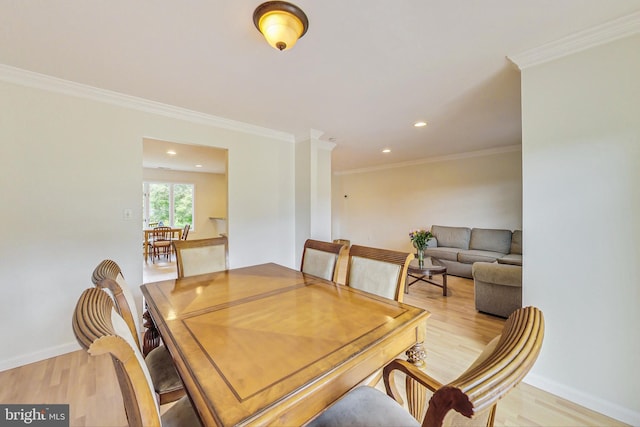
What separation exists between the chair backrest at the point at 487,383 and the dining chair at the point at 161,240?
6.76 m

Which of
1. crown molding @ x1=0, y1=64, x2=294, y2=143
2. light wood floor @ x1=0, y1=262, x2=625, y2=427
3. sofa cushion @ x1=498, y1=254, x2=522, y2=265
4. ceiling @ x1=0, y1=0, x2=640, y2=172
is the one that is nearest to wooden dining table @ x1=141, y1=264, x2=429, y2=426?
light wood floor @ x1=0, y1=262, x2=625, y2=427

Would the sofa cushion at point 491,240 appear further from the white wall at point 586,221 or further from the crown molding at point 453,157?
the white wall at point 586,221

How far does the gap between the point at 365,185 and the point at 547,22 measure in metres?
5.64

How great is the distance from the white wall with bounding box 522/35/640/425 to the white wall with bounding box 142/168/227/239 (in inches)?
281

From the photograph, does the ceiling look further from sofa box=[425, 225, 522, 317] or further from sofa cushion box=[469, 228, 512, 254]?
sofa cushion box=[469, 228, 512, 254]

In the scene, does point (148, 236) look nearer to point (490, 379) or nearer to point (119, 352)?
point (119, 352)

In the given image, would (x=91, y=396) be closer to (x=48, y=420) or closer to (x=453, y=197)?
(x=48, y=420)

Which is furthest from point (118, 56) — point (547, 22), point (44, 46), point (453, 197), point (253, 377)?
point (453, 197)

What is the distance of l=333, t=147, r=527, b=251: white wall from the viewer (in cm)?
475

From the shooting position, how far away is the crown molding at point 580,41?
1.47 metres

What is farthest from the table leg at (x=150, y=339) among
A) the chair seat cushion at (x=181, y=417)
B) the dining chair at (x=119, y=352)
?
the dining chair at (x=119, y=352)

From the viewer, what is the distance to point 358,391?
1.10 m

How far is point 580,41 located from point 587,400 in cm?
230

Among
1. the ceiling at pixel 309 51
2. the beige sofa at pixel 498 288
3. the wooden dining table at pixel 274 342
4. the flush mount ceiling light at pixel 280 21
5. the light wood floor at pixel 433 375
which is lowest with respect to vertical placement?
the light wood floor at pixel 433 375
